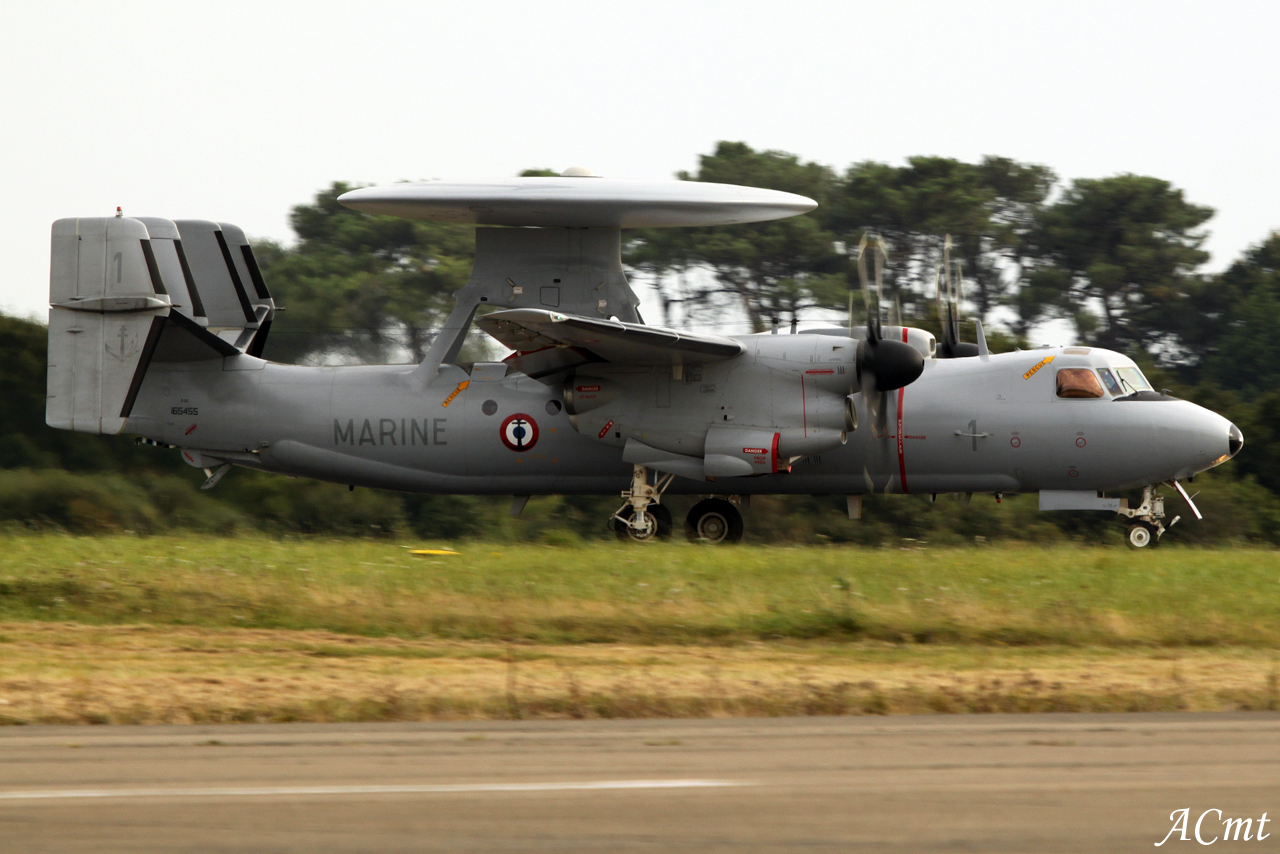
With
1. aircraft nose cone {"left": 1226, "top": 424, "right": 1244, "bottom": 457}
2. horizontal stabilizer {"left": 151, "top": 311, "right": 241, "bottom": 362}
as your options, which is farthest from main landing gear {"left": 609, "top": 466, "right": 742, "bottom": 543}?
aircraft nose cone {"left": 1226, "top": 424, "right": 1244, "bottom": 457}

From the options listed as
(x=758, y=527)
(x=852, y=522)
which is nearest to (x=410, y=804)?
(x=758, y=527)

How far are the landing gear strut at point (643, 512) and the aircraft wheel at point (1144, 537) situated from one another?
6.23 meters

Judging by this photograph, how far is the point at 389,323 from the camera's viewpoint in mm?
29609

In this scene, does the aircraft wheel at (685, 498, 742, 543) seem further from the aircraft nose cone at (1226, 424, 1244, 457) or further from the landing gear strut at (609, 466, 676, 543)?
the aircraft nose cone at (1226, 424, 1244, 457)

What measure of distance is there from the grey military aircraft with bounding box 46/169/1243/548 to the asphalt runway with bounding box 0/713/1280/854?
9871 mm

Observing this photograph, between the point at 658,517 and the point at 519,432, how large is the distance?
7.57 ft

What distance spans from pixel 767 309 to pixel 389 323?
11583mm

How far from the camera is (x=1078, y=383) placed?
1870cm

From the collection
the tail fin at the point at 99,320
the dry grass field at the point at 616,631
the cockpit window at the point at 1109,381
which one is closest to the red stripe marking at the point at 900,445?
the dry grass field at the point at 616,631

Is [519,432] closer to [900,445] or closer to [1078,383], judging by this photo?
[900,445]

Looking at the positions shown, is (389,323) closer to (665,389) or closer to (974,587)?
(665,389)

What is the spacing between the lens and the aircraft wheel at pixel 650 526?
19.4 m

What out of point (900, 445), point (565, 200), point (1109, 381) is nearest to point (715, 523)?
point (900, 445)

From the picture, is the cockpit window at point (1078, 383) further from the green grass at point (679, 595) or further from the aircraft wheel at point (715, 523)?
the aircraft wheel at point (715, 523)
